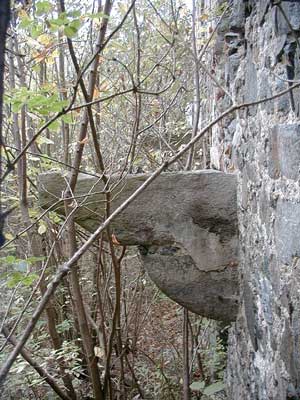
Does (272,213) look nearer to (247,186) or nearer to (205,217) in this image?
(247,186)

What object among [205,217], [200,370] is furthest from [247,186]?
[200,370]

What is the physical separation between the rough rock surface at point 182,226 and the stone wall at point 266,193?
3.3 inches

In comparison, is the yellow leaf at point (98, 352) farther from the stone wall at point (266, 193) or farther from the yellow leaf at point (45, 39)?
the yellow leaf at point (45, 39)

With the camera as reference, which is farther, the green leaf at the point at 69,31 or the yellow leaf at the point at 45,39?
the yellow leaf at the point at 45,39

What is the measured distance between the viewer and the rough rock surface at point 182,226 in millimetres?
2156

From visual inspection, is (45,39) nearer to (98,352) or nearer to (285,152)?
(285,152)

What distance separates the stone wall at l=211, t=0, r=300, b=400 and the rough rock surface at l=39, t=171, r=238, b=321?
3.3 inches

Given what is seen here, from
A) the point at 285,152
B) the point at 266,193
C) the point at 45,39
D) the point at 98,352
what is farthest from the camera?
the point at 98,352

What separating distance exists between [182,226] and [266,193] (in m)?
0.57

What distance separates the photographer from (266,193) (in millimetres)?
1704

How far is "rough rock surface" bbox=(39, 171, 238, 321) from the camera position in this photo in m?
2.16

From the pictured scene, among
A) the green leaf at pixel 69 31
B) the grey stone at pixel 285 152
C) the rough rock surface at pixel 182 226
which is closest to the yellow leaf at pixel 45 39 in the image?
the rough rock surface at pixel 182 226

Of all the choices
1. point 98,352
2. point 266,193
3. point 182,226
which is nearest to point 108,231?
point 182,226

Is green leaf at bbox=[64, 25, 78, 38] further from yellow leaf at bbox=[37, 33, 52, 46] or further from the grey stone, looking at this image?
yellow leaf at bbox=[37, 33, 52, 46]
